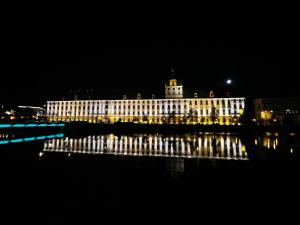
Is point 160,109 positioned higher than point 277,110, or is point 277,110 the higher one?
point 160,109

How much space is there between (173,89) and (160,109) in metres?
7.95

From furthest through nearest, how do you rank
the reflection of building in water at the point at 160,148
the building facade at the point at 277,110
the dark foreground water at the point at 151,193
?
the building facade at the point at 277,110 < the reflection of building in water at the point at 160,148 < the dark foreground water at the point at 151,193

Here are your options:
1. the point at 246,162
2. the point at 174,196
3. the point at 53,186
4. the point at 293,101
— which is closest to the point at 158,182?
the point at 174,196

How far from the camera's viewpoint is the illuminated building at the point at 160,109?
64938 millimetres

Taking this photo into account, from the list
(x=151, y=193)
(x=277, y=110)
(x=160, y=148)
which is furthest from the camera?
(x=277, y=110)

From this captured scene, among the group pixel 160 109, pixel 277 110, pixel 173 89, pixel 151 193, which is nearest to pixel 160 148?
pixel 151 193

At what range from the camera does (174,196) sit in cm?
563

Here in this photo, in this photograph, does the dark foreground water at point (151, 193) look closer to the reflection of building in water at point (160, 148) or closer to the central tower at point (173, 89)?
the reflection of building in water at point (160, 148)

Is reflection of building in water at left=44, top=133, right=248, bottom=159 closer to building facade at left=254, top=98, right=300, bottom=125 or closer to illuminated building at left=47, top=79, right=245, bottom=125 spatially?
building facade at left=254, top=98, right=300, bottom=125

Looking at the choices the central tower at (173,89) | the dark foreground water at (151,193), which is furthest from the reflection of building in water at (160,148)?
the central tower at (173,89)

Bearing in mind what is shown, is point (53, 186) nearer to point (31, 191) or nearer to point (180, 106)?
point (31, 191)

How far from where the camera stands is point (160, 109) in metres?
69.6

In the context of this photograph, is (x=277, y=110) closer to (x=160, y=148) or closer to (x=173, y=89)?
(x=173, y=89)

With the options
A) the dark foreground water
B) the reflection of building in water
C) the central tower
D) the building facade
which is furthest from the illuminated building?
the dark foreground water
